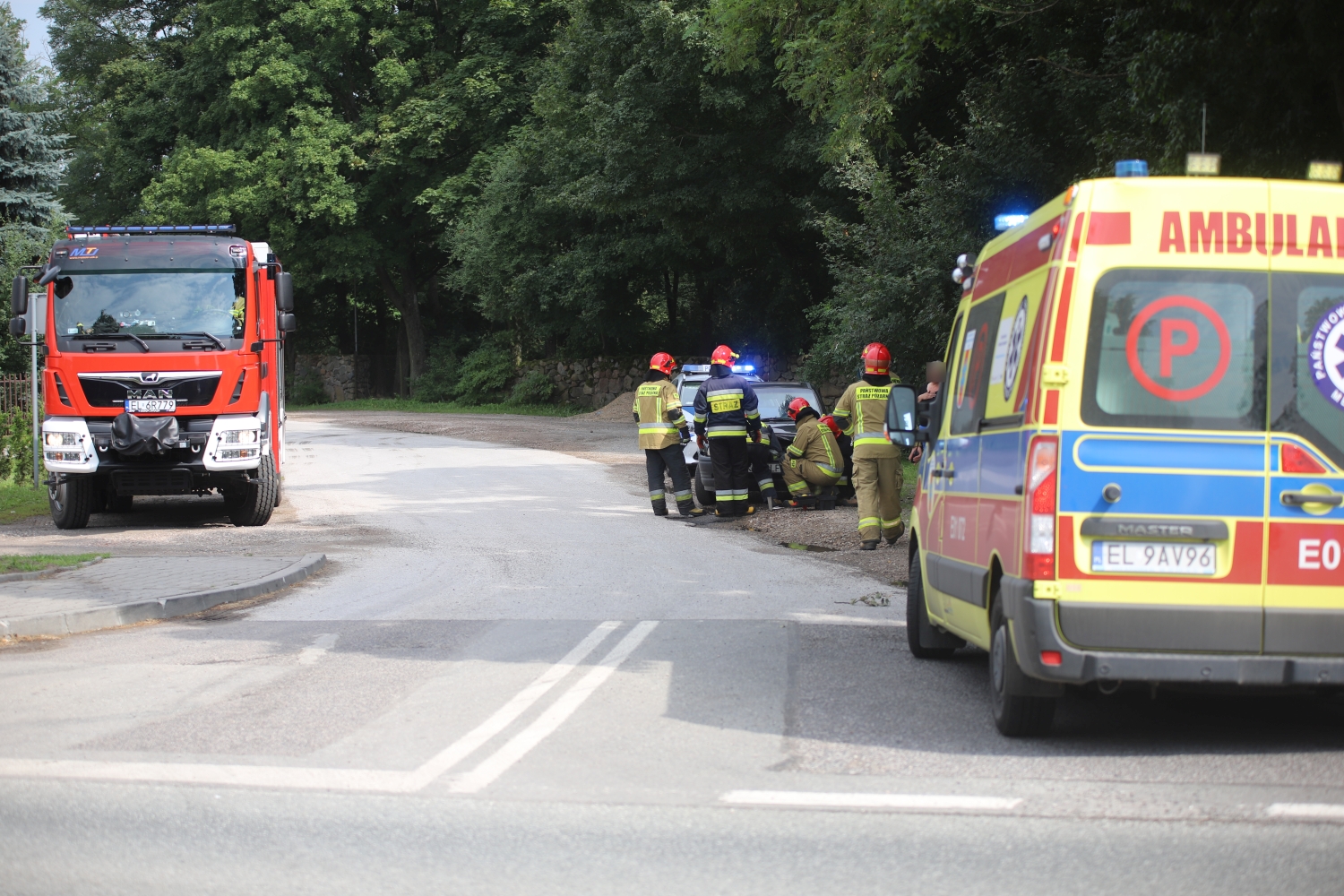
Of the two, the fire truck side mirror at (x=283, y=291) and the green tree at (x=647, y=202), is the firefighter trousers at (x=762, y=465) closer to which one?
the fire truck side mirror at (x=283, y=291)

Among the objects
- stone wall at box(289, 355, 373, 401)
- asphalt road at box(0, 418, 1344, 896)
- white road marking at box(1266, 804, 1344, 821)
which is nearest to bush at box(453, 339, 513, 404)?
stone wall at box(289, 355, 373, 401)

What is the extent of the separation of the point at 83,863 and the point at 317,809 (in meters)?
0.83

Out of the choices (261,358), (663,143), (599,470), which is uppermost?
(663,143)

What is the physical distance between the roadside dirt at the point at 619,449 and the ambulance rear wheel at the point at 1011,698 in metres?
3.94

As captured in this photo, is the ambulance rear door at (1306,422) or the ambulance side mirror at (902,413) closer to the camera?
the ambulance rear door at (1306,422)

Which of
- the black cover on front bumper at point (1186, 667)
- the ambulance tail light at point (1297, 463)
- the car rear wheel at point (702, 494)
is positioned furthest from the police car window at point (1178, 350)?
the car rear wheel at point (702, 494)

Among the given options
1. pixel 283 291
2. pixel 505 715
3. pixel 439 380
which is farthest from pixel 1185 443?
pixel 439 380

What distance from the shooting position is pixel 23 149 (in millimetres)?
29406

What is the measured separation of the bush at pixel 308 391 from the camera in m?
53.5

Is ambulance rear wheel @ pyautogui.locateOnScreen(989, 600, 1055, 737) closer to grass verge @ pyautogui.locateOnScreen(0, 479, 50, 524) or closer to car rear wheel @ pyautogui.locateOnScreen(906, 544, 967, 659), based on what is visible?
car rear wheel @ pyautogui.locateOnScreen(906, 544, 967, 659)

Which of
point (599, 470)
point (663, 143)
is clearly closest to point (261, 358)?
point (599, 470)

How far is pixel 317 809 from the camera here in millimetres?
4883

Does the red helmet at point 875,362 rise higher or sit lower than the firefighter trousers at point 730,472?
higher

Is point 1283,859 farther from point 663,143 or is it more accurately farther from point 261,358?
point 663,143
